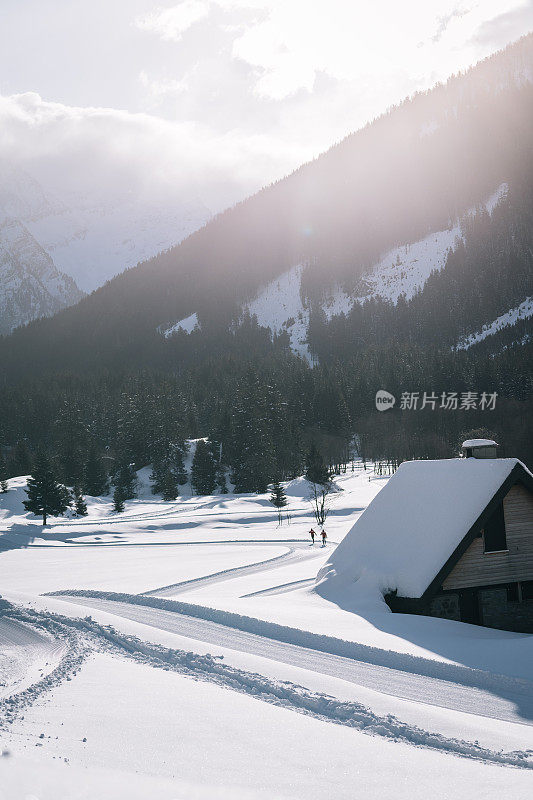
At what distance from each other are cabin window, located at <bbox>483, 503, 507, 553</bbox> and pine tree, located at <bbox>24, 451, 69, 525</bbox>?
4349 cm

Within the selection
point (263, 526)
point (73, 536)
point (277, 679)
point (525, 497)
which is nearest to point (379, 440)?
point (263, 526)

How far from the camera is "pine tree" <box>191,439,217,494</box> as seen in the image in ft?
261

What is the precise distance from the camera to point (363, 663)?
13125mm

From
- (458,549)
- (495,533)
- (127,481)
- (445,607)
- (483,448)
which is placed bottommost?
(127,481)

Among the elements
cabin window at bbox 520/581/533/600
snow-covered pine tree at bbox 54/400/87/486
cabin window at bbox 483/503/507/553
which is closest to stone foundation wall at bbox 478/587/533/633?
cabin window at bbox 520/581/533/600

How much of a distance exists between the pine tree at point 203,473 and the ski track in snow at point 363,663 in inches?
2450

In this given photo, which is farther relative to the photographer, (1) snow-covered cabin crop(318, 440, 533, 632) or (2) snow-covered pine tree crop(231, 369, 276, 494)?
(2) snow-covered pine tree crop(231, 369, 276, 494)

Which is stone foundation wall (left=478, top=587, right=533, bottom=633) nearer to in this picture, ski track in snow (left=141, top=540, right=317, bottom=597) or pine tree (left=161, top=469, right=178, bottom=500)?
ski track in snow (left=141, top=540, right=317, bottom=597)

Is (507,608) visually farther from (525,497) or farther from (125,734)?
(125,734)

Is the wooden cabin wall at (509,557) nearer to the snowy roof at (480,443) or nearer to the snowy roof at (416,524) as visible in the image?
the snowy roof at (416,524)

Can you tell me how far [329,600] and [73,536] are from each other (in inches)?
1278

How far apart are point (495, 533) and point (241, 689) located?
12147 mm

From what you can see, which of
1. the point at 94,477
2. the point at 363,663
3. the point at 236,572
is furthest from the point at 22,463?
the point at 363,663

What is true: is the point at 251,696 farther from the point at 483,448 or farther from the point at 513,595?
the point at 483,448
